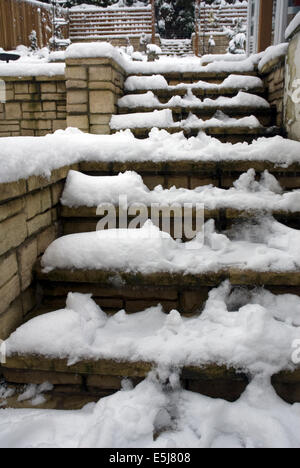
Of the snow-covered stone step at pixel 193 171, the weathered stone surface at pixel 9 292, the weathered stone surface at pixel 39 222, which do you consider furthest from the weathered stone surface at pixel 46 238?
the snow-covered stone step at pixel 193 171

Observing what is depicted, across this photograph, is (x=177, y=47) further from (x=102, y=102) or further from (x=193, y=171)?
(x=193, y=171)

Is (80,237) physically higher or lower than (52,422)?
higher

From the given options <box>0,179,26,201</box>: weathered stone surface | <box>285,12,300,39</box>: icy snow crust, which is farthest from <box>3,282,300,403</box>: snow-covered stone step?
<box>285,12,300,39</box>: icy snow crust

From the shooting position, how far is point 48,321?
4.69 feet

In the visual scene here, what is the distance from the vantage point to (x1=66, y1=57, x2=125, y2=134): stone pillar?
10.6ft

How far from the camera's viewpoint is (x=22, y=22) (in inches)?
465

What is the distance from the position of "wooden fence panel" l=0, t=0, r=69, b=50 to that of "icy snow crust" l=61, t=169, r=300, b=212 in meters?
11.6

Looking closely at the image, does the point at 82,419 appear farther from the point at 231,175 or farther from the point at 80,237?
the point at 231,175

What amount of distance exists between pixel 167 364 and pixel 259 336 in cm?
36

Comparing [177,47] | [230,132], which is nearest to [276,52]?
[230,132]

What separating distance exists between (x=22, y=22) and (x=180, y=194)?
42.2 feet

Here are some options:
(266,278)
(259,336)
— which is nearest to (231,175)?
(266,278)

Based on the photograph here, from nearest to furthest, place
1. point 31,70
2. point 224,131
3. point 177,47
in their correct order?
point 224,131 < point 31,70 < point 177,47

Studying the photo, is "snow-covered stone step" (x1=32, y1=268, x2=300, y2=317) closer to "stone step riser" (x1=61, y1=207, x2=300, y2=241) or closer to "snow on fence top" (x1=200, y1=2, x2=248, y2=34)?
"stone step riser" (x1=61, y1=207, x2=300, y2=241)
